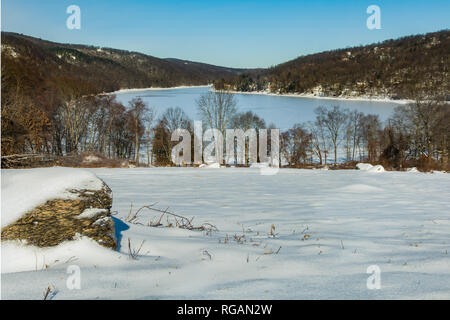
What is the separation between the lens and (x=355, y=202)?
6.26m

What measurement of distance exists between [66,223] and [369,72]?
6691 inches

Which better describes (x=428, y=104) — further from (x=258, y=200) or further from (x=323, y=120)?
(x=258, y=200)

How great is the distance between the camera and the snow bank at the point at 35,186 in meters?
2.37

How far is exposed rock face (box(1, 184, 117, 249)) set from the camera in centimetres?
234

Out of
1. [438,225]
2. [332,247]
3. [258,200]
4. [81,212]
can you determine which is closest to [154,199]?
[258,200]

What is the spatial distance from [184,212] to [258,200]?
2.06 metres

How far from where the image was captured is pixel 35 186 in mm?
2527

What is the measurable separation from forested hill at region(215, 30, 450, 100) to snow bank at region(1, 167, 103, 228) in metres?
116

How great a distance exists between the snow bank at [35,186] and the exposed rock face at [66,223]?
0.17ft
